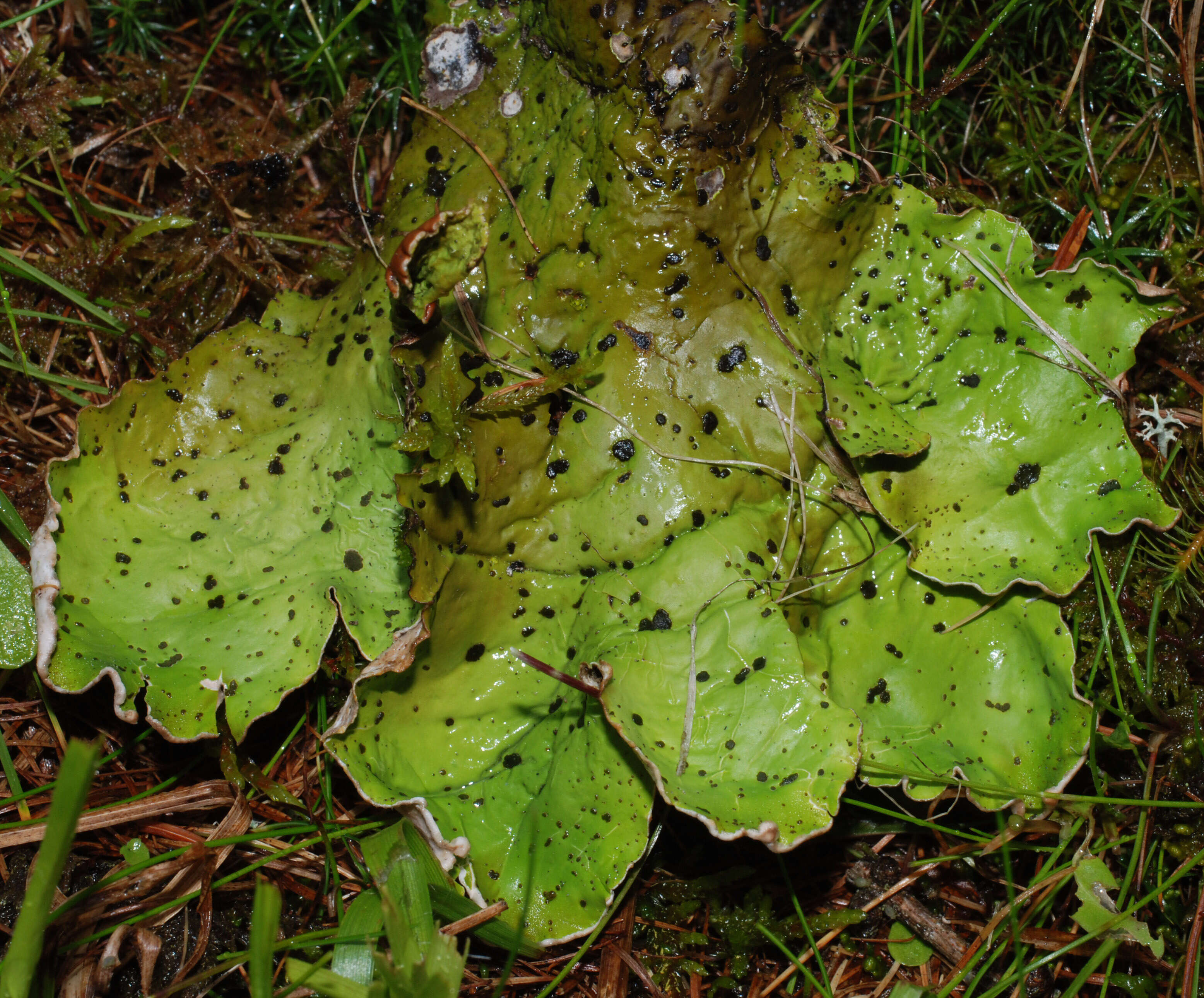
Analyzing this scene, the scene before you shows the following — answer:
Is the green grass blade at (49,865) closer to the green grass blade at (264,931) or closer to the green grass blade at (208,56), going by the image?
the green grass blade at (264,931)

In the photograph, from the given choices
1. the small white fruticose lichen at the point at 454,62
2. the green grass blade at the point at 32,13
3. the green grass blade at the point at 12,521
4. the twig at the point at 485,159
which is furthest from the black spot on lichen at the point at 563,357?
the green grass blade at the point at 32,13

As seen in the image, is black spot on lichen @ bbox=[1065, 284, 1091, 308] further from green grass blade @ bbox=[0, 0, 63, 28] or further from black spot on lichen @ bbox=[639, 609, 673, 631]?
green grass blade @ bbox=[0, 0, 63, 28]

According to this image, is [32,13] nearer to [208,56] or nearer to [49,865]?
[208,56]

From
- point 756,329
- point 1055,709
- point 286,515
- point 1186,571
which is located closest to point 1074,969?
point 1055,709

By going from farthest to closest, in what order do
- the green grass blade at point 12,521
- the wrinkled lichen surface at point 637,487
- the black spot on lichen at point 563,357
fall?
the green grass blade at point 12,521 → the black spot on lichen at point 563,357 → the wrinkled lichen surface at point 637,487

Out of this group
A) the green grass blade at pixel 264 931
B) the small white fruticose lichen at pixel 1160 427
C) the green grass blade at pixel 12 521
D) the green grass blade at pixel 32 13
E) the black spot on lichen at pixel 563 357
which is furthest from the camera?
the green grass blade at pixel 32 13

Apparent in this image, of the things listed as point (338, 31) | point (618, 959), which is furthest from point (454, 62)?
point (618, 959)
